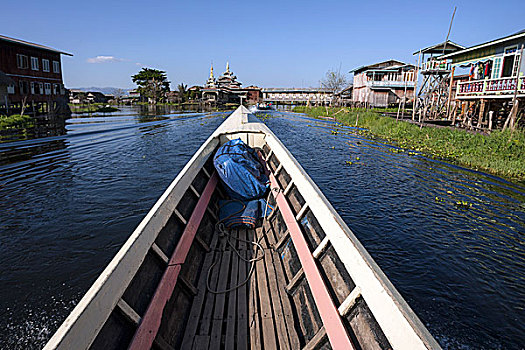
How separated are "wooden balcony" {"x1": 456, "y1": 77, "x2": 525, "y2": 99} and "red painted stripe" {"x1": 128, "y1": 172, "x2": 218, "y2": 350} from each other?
1637 centimetres

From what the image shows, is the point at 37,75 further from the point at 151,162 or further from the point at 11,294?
the point at 11,294

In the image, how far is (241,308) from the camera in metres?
3.33

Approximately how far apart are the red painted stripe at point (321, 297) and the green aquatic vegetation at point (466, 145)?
441 inches

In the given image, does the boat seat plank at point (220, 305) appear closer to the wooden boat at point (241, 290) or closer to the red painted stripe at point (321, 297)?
the wooden boat at point (241, 290)

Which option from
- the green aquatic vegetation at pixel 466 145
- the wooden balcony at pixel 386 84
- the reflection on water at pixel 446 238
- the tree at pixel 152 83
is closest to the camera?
the reflection on water at pixel 446 238

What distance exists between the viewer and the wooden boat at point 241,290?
2.03m

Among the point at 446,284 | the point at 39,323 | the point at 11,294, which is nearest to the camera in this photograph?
the point at 39,323

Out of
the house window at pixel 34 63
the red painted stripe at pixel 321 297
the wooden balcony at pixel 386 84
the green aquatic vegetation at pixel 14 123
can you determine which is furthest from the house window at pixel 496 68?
the house window at pixel 34 63

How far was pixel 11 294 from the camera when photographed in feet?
16.6

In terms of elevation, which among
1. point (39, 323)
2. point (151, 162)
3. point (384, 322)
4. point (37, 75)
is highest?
point (37, 75)

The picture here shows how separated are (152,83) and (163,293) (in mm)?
73697

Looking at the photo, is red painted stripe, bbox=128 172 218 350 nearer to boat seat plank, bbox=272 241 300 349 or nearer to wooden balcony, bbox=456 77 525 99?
boat seat plank, bbox=272 241 300 349

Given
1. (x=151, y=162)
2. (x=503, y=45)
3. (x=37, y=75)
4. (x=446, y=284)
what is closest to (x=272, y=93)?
(x=37, y=75)

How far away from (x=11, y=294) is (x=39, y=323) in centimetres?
104
